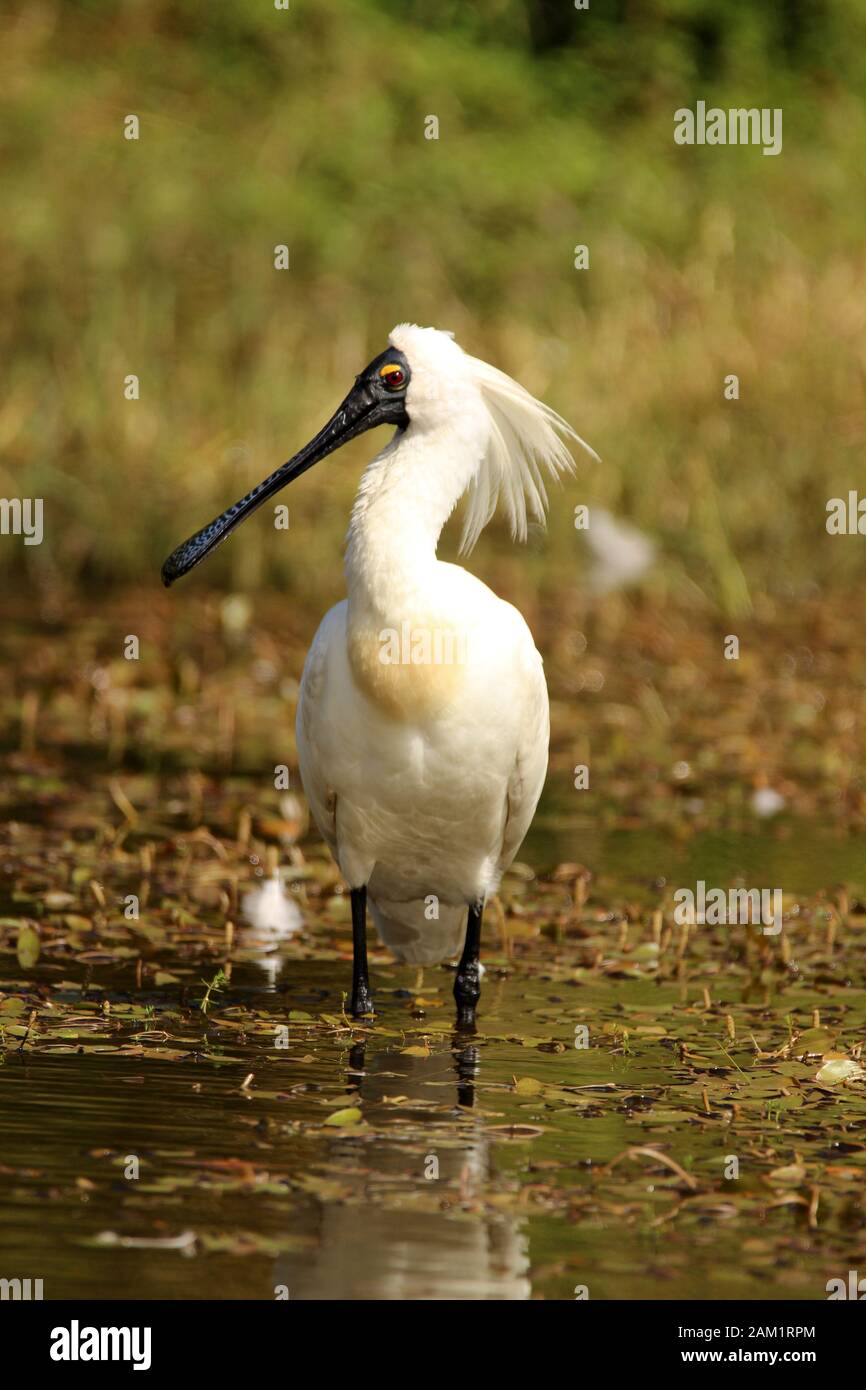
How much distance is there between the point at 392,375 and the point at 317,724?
37.7 inches

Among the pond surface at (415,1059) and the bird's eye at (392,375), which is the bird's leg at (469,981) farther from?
the bird's eye at (392,375)

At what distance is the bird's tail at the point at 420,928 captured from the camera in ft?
23.0

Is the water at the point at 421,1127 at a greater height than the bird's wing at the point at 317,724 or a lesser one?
lesser

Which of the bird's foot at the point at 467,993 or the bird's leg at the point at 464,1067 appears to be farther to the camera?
the bird's foot at the point at 467,993

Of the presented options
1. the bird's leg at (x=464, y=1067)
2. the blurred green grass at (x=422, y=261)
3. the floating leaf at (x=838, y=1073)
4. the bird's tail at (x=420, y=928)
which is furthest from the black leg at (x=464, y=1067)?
the blurred green grass at (x=422, y=261)

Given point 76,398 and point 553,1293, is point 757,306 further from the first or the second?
point 553,1293

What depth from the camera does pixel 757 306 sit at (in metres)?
15.4

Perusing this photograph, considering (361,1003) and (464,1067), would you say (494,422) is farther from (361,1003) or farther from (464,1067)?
(464,1067)

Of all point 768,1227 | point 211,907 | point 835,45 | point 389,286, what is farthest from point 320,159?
point 768,1227

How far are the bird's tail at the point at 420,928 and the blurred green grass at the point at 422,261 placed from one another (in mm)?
6161

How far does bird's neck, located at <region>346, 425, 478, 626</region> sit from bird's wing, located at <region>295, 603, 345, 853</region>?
197 mm

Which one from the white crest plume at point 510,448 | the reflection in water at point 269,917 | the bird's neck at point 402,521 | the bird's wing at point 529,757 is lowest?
the reflection in water at point 269,917

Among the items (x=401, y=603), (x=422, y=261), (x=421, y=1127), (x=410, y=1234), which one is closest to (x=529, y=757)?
(x=401, y=603)
